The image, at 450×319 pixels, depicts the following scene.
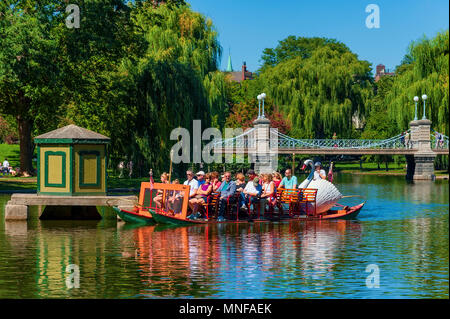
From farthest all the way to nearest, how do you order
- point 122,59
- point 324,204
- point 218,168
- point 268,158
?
point 268,158 < point 218,168 < point 122,59 < point 324,204

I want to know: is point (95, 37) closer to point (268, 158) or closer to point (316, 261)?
point (316, 261)

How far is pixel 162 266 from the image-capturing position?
1558cm

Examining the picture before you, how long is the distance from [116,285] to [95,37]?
2501cm

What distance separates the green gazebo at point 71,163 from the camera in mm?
24234

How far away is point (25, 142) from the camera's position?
43688mm

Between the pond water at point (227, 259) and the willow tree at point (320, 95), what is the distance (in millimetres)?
48474

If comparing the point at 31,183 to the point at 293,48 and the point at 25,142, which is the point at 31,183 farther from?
the point at 293,48

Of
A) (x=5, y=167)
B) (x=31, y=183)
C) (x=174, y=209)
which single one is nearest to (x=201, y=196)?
(x=174, y=209)

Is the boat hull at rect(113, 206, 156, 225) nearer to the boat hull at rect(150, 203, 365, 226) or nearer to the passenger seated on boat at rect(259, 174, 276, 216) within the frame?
the boat hull at rect(150, 203, 365, 226)

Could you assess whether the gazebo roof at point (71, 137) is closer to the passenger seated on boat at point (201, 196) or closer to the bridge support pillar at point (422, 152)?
the passenger seated on boat at point (201, 196)

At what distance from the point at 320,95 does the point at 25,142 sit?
3552 cm

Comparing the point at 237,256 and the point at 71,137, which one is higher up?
the point at 71,137

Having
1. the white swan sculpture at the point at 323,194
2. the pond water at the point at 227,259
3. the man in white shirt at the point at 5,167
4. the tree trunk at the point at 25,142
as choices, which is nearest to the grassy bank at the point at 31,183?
the tree trunk at the point at 25,142
